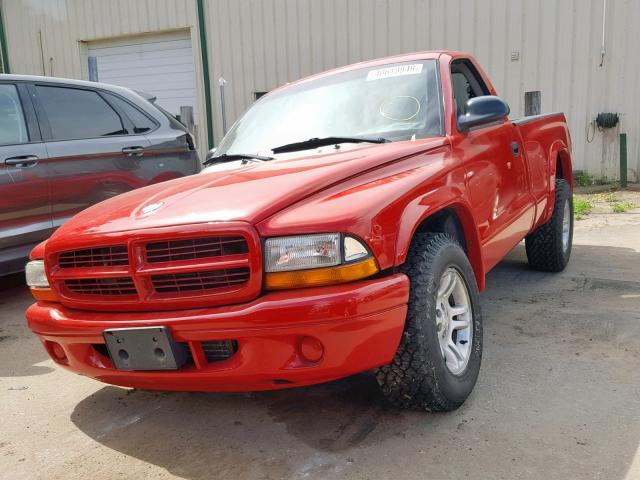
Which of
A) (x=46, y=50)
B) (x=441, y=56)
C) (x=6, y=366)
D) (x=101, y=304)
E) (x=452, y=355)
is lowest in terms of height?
(x=6, y=366)

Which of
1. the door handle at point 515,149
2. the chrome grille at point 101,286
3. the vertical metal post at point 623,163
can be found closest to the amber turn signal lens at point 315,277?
the chrome grille at point 101,286

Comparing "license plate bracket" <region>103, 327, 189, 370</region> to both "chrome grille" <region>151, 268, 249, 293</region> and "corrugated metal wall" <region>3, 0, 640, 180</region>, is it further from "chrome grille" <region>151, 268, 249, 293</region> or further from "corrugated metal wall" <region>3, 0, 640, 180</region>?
"corrugated metal wall" <region>3, 0, 640, 180</region>

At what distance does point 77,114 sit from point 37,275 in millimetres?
2684

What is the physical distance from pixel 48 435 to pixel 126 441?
38 centimetres

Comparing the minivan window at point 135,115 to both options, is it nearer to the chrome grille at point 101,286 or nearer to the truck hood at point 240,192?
the truck hood at point 240,192

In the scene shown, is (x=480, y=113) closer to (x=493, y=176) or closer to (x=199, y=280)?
(x=493, y=176)

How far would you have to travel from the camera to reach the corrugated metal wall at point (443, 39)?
9.62 meters

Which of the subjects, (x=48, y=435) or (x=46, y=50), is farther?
(x=46, y=50)

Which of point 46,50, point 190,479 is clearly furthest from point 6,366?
point 46,50

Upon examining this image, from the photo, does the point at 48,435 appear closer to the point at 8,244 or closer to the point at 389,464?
the point at 389,464

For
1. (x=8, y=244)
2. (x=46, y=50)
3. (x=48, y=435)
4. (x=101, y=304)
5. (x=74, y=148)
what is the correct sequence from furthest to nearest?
(x=46, y=50) < (x=74, y=148) < (x=8, y=244) < (x=48, y=435) < (x=101, y=304)

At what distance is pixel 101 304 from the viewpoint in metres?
2.49

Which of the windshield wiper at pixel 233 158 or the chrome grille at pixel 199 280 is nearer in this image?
the chrome grille at pixel 199 280

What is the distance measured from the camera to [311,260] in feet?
7.34
